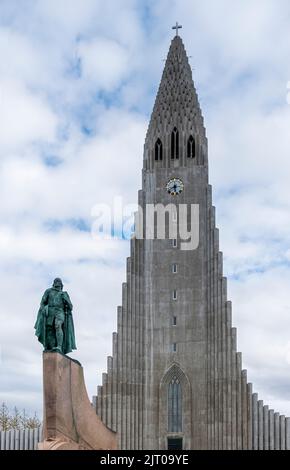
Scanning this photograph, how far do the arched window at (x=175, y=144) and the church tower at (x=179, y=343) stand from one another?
0.22 feet

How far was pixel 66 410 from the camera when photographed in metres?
22.0

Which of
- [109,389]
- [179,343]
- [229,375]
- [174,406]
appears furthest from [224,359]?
[109,389]

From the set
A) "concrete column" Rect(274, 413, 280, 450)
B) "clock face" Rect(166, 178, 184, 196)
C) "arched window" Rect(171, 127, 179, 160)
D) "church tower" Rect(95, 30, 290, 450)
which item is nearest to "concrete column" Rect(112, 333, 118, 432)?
"church tower" Rect(95, 30, 290, 450)

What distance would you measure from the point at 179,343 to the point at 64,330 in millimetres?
25671

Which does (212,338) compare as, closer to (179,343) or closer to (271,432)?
(179,343)

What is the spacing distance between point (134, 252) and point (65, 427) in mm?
27912

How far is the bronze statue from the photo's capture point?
2227 centimetres

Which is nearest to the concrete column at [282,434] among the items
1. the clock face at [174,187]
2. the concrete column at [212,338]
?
the concrete column at [212,338]

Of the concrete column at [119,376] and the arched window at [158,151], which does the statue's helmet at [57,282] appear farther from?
the arched window at [158,151]

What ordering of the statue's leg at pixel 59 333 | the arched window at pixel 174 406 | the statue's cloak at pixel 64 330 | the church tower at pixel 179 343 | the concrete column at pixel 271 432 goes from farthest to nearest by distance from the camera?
the arched window at pixel 174 406 → the church tower at pixel 179 343 → the concrete column at pixel 271 432 → the statue's cloak at pixel 64 330 → the statue's leg at pixel 59 333

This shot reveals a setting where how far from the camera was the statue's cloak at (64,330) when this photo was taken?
73.4ft

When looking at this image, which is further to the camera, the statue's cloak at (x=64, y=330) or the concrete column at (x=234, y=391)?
the concrete column at (x=234, y=391)
